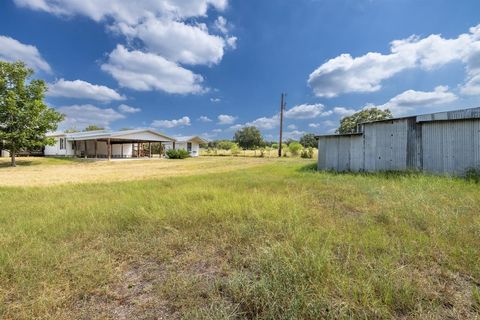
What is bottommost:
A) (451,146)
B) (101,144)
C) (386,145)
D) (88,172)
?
(88,172)

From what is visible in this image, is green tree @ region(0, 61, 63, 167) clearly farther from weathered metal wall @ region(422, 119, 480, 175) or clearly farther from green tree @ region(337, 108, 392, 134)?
green tree @ region(337, 108, 392, 134)

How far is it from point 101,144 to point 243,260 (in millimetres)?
32224

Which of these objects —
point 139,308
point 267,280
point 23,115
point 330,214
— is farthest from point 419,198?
point 23,115

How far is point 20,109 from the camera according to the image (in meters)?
18.2

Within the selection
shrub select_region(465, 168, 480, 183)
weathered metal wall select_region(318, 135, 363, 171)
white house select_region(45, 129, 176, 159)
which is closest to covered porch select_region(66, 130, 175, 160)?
white house select_region(45, 129, 176, 159)

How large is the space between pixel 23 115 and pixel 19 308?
72.0 ft

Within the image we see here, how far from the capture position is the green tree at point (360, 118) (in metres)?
38.7

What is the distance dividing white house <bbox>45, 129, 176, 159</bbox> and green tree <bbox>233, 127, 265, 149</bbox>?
3472cm

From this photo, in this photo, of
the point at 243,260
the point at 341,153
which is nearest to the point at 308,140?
the point at 341,153

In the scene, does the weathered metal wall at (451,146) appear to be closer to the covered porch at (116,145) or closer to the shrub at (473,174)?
the shrub at (473,174)

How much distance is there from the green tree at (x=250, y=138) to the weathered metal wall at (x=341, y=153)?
5032 centimetres

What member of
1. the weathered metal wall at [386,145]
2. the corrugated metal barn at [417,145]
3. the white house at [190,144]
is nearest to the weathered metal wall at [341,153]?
the corrugated metal barn at [417,145]

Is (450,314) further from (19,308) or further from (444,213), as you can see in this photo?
(19,308)

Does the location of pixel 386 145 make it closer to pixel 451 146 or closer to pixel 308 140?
pixel 451 146
